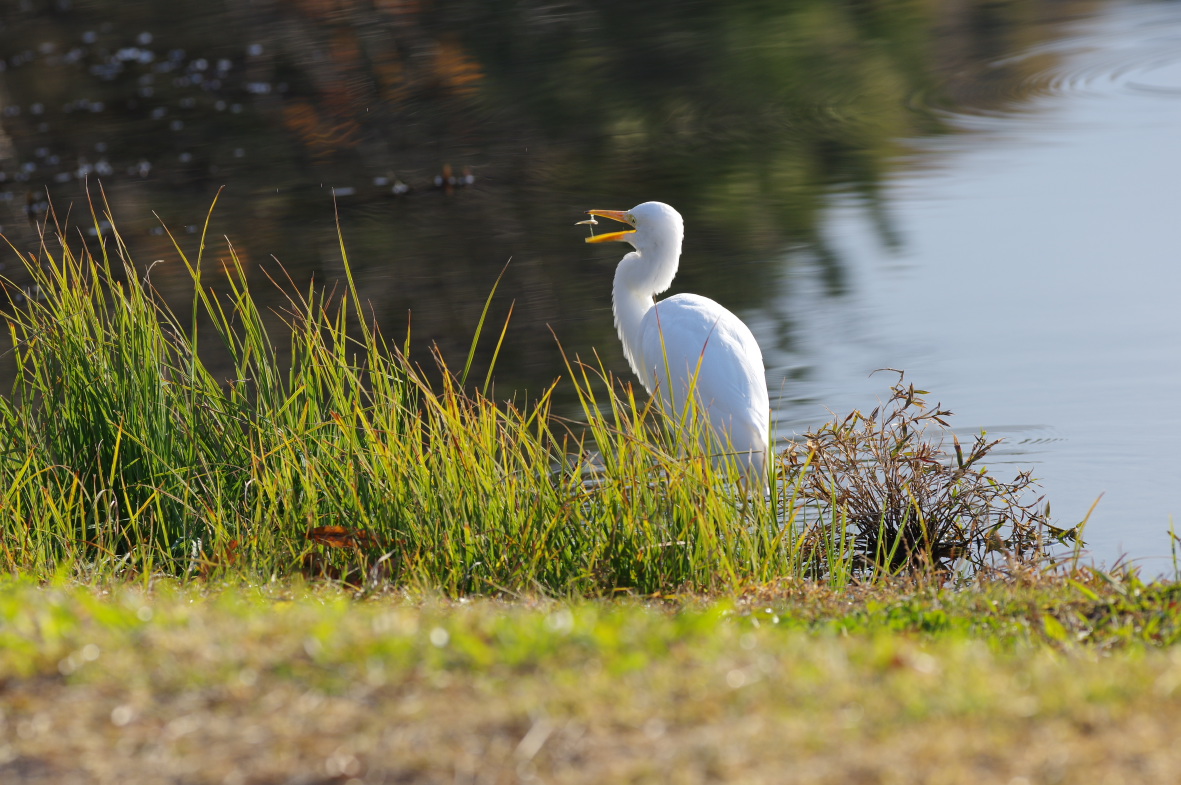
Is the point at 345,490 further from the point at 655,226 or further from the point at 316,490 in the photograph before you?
the point at 655,226

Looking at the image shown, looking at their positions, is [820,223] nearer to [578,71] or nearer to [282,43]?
[578,71]

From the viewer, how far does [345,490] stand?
437 cm

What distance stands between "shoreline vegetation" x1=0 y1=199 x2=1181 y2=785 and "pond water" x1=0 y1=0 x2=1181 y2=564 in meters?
0.79

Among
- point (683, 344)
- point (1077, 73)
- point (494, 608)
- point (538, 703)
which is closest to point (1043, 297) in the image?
point (683, 344)

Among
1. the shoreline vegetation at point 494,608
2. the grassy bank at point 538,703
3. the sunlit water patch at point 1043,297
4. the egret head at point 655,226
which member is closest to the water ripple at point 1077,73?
the sunlit water patch at point 1043,297

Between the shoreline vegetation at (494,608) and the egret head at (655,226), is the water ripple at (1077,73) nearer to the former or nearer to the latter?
the egret head at (655,226)

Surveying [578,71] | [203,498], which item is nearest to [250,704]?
[203,498]

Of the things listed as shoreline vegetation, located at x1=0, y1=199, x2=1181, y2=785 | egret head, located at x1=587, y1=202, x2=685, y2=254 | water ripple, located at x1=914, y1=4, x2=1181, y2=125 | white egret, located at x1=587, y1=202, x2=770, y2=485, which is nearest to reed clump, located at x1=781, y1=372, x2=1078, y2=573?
shoreline vegetation, located at x1=0, y1=199, x2=1181, y2=785

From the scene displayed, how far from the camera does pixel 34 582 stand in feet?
12.4

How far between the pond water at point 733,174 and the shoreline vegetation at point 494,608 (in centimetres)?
79

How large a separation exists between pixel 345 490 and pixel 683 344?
6.04 ft

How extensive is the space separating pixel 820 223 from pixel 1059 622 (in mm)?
7627

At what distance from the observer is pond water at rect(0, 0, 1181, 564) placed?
24.3ft

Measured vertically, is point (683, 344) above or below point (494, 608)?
below
